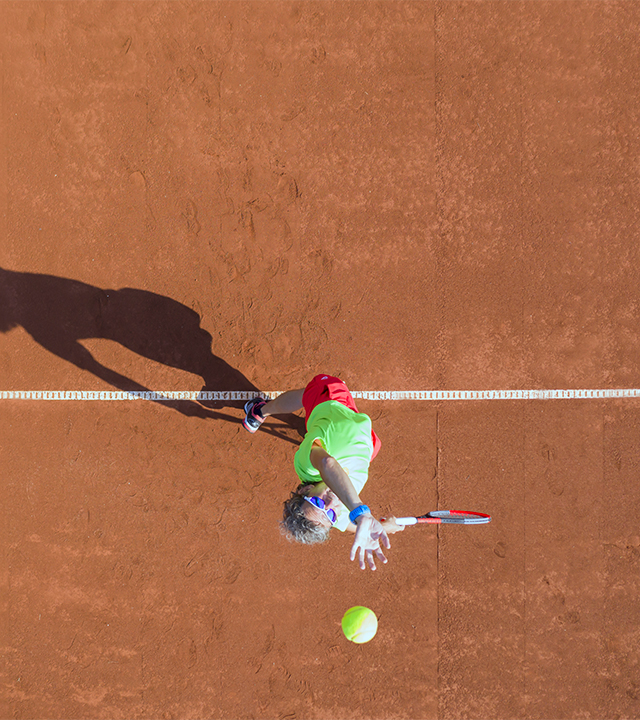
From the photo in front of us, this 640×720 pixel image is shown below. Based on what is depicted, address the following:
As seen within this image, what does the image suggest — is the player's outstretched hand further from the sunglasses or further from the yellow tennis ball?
the yellow tennis ball

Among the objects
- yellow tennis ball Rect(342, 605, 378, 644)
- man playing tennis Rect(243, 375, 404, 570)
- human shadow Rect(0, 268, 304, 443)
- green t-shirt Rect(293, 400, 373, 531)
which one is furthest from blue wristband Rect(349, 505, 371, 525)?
human shadow Rect(0, 268, 304, 443)

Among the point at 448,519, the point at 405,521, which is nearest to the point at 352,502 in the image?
the point at 405,521

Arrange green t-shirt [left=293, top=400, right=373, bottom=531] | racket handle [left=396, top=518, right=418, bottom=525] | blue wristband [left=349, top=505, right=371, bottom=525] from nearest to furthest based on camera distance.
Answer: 1. blue wristband [left=349, top=505, right=371, bottom=525]
2. green t-shirt [left=293, top=400, right=373, bottom=531]
3. racket handle [left=396, top=518, right=418, bottom=525]

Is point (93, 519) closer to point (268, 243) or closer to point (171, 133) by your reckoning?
point (268, 243)

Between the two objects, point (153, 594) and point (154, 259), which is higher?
point (154, 259)

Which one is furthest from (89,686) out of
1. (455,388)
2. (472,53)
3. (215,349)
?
(472,53)

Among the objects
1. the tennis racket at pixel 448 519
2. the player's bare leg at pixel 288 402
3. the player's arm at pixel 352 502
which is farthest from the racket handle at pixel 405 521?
the player's bare leg at pixel 288 402
